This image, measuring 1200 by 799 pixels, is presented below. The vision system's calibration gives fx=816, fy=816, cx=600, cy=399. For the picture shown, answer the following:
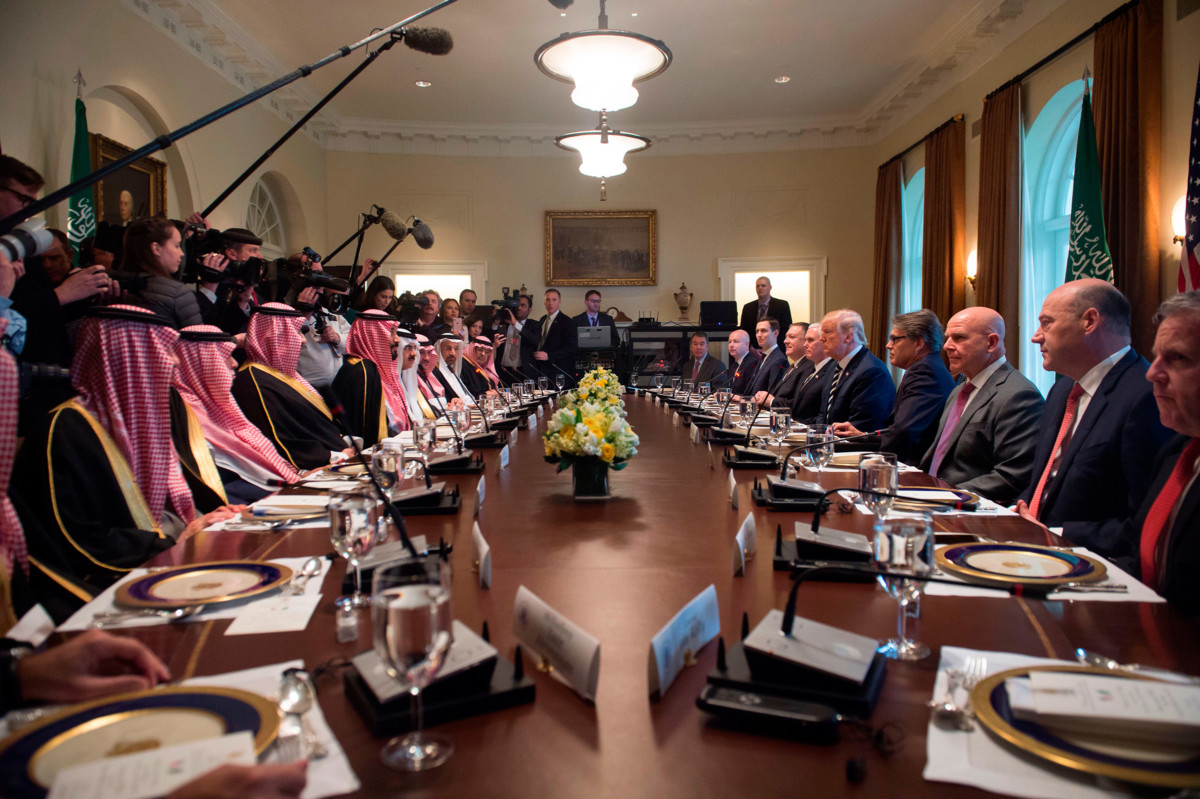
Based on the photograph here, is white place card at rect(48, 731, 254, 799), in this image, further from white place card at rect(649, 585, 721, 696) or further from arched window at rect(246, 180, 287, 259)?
arched window at rect(246, 180, 287, 259)

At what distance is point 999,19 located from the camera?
22.1 feet

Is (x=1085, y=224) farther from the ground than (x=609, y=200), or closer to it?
closer to it

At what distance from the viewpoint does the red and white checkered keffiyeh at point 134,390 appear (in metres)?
2.33

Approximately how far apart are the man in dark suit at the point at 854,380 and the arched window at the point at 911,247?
A: 4919 mm

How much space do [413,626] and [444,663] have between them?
0.45ft

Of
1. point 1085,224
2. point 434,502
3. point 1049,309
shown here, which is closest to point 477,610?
point 434,502

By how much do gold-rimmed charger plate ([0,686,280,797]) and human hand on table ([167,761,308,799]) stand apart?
92 millimetres

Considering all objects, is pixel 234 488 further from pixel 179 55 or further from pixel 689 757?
pixel 179 55

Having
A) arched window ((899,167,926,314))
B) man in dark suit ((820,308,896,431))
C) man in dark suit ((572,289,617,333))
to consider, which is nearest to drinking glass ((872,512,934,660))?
man in dark suit ((820,308,896,431))

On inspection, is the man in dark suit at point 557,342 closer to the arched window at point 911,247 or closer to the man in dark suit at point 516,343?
the man in dark suit at point 516,343

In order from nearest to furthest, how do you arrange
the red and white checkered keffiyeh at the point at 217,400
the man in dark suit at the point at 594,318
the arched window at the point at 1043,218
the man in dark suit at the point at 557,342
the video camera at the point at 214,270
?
the red and white checkered keffiyeh at the point at 217,400 < the video camera at the point at 214,270 < the arched window at the point at 1043,218 < the man in dark suit at the point at 557,342 < the man in dark suit at the point at 594,318

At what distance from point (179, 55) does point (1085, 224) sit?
272 inches

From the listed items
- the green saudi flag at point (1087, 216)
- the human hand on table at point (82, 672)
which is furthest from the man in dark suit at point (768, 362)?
the human hand on table at point (82, 672)

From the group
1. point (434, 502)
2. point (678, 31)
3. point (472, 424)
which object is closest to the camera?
point (434, 502)
